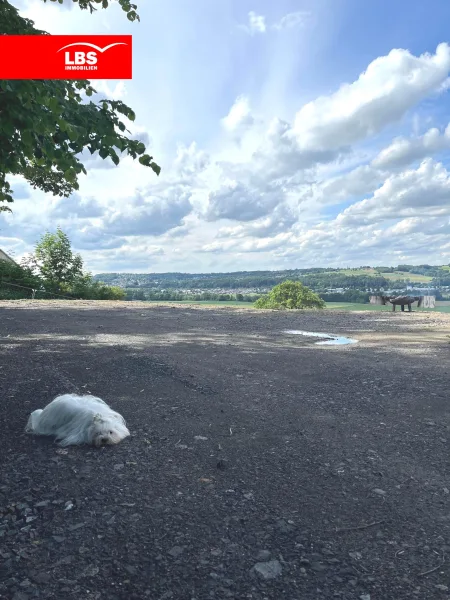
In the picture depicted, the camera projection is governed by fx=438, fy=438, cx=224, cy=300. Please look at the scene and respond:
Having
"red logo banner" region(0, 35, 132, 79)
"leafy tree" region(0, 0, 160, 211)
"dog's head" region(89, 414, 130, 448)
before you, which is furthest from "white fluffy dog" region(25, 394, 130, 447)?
"red logo banner" region(0, 35, 132, 79)

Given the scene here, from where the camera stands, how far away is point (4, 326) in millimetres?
12516

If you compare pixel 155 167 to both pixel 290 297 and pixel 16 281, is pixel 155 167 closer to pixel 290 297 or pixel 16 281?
pixel 16 281

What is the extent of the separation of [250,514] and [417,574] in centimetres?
103

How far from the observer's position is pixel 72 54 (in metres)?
6.69

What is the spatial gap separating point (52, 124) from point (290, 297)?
1472 inches

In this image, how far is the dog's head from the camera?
394 centimetres

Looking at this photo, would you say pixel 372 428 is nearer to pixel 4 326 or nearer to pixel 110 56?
pixel 110 56

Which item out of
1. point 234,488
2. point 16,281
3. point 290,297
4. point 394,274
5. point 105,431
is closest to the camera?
point 234,488

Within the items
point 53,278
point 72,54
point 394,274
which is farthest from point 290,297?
point 72,54

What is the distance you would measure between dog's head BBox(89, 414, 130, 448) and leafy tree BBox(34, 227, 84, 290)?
116ft

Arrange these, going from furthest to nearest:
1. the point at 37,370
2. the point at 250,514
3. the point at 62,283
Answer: the point at 62,283, the point at 37,370, the point at 250,514

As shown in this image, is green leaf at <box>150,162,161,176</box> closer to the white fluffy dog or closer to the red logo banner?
the red logo banner

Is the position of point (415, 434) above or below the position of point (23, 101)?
below

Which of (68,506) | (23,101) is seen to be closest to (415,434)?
(68,506)
